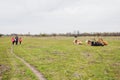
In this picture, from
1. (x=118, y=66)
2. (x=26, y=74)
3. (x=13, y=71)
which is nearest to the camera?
(x=26, y=74)

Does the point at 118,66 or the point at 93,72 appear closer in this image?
the point at 93,72

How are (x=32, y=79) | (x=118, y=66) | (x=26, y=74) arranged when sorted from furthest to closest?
1. (x=118, y=66)
2. (x=26, y=74)
3. (x=32, y=79)

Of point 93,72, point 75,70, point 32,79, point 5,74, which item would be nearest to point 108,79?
point 93,72

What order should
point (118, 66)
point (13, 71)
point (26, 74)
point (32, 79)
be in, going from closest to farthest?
point (32, 79) → point (26, 74) → point (13, 71) → point (118, 66)

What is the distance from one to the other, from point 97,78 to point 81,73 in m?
2.10

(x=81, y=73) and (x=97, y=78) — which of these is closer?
(x=97, y=78)

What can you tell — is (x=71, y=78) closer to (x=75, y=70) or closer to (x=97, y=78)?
(x=97, y=78)

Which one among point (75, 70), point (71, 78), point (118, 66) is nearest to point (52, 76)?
point (71, 78)

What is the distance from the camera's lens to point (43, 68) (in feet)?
70.4

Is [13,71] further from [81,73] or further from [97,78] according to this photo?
[97,78]

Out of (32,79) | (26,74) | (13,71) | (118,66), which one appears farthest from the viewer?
(118,66)

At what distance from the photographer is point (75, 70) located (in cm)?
2058

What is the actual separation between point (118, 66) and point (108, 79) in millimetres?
5564

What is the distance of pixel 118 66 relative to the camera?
73.3 ft
